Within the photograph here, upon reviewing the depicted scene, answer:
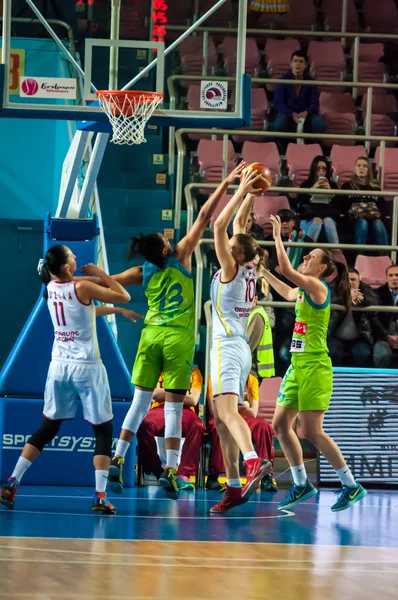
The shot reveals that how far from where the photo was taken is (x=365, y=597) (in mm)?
5309

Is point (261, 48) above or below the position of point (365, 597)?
above

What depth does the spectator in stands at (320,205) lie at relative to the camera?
497 inches

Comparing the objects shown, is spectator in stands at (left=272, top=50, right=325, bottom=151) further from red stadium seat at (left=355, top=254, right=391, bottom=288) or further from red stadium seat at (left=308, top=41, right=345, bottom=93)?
red stadium seat at (left=355, top=254, right=391, bottom=288)

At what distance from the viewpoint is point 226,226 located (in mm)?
8180

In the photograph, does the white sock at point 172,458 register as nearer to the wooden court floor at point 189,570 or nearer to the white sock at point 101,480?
the white sock at point 101,480

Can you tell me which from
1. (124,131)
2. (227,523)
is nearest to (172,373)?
(227,523)

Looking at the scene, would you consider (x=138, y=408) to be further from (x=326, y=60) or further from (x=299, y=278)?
(x=326, y=60)

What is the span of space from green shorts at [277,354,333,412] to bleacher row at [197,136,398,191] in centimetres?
505

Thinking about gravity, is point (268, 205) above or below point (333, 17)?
below

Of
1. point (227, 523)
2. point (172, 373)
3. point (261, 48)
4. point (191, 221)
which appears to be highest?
point (261, 48)

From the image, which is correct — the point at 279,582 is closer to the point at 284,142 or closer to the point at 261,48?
the point at 284,142

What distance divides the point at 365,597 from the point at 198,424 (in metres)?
5.11

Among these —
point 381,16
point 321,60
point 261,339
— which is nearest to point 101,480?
point 261,339

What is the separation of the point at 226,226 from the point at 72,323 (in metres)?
1.38
